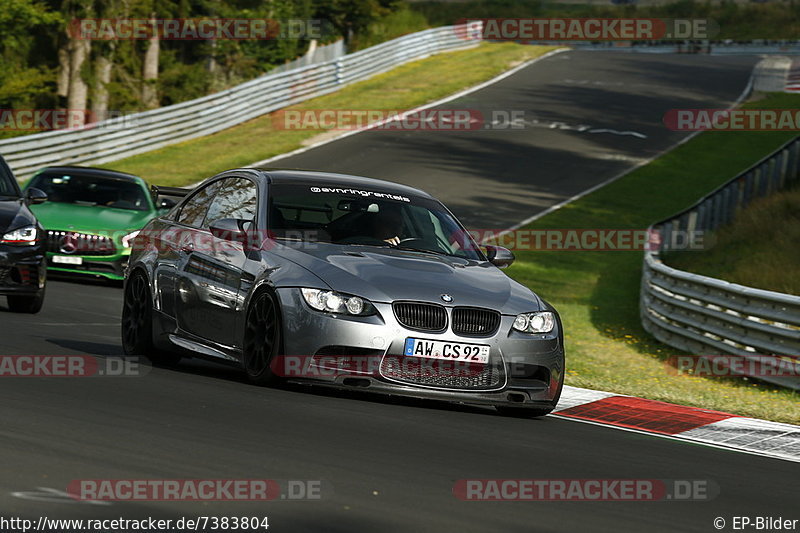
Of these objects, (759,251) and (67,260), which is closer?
(67,260)

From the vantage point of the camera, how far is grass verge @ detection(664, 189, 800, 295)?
60.2 feet

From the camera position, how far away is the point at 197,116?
133 feet

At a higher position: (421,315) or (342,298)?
(342,298)

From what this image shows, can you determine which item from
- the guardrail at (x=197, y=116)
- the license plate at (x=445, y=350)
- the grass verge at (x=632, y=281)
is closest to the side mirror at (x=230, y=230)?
the license plate at (x=445, y=350)

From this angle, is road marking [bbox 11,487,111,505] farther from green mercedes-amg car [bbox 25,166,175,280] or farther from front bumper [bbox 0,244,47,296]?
green mercedes-amg car [bbox 25,166,175,280]

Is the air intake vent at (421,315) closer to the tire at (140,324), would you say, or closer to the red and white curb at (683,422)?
the red and white curb at (683,422)

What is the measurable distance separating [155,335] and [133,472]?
4.50m

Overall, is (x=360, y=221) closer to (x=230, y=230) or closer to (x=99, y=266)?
(x=230, y=230)

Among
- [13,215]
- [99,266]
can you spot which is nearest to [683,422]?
[13,215]

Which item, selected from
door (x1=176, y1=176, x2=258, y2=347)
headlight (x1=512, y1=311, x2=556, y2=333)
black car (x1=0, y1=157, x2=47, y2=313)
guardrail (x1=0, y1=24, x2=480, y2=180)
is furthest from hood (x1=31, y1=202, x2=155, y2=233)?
guardrail (x1=0, y1=24, x2=480, y2=180)

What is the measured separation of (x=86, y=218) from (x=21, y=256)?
4837 millimetres

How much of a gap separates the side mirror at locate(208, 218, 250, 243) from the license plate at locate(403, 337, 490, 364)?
1.70m

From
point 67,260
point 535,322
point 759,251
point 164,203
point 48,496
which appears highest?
point 48,496

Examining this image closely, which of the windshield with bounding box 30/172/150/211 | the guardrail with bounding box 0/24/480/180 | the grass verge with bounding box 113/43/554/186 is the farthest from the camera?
the grass verge with bounding box 113/43/554/186
